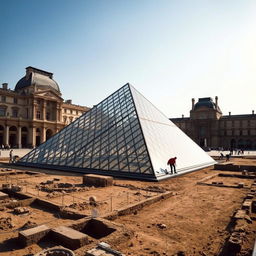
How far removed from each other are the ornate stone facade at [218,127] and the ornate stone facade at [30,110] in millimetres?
43980

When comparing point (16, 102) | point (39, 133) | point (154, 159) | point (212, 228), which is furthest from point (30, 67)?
point (212, 228)

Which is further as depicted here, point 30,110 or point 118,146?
point 30,110

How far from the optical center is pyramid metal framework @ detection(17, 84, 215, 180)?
15.1m

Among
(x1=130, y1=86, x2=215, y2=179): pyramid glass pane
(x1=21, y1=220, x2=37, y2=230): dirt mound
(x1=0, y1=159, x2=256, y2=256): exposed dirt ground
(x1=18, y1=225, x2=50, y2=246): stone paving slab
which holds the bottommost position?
(x1=0, y1=159, x2=256, y2=256): exposed dirt ground

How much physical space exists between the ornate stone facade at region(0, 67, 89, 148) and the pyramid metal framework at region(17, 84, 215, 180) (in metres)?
32.9

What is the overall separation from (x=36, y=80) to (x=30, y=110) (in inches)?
303

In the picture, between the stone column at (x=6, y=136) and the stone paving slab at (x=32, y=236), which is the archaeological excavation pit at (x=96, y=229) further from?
the stone column at (x=6, y=136)

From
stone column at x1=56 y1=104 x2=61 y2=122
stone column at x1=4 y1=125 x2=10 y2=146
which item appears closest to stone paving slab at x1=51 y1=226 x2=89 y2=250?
stone column at x1=4 y1=125 x2=10 y2=146

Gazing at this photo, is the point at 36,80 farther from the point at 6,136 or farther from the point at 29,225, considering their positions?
the point at 29,225

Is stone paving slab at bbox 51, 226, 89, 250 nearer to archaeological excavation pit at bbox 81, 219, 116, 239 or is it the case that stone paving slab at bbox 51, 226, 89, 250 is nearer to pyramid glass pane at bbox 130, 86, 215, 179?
archaeological excavation pit at bbox 81, 219, 116, 239

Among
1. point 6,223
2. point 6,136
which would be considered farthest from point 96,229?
point 6,136

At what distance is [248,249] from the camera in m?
4.74

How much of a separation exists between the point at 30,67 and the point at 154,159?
170ft

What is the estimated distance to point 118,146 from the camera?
16.5 metres
